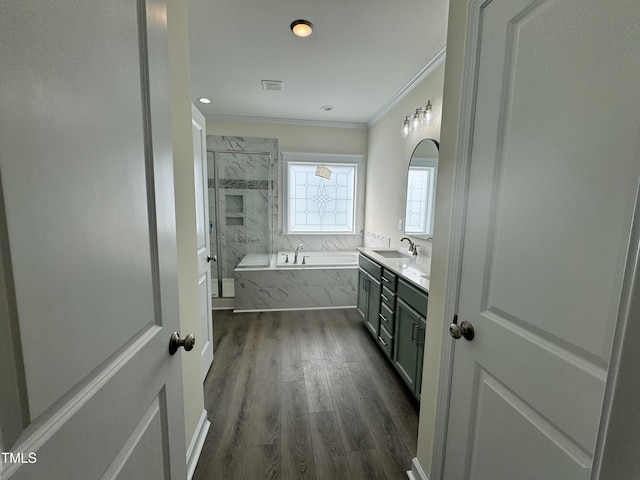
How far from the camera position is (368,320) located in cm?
295

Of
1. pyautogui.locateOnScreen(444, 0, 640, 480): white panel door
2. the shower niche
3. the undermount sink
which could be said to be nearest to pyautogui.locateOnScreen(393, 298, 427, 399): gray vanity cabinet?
pyautogui.locateOnScreen(444, 0, 640, 480): white panel door

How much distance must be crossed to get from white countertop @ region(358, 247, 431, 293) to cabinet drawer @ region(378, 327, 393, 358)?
58cm

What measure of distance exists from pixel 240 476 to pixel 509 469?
129 centimetres

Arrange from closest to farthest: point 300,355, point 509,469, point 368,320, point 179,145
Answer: point 509,469 → point 179,145 → point 300,355 → point 368,320

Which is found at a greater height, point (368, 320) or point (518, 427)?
point (518, 427)

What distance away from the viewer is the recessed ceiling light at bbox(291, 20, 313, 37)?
74.9 inches

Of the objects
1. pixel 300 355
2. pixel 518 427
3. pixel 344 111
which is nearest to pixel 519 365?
pixel 518 427

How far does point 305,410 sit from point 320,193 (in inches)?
128

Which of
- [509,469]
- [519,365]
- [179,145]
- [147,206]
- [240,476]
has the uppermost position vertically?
[179,145]

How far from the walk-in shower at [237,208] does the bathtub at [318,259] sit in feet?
1.09

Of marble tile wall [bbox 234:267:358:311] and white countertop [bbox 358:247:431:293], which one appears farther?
marble tile wall [bbox 234:267:358:311]

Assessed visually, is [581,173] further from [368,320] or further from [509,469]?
[368,320]

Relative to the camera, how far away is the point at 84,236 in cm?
51

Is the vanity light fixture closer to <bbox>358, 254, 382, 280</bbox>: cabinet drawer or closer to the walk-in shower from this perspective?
<bbox>358, 254, 382, 280</bbox>: cabinet drawer
